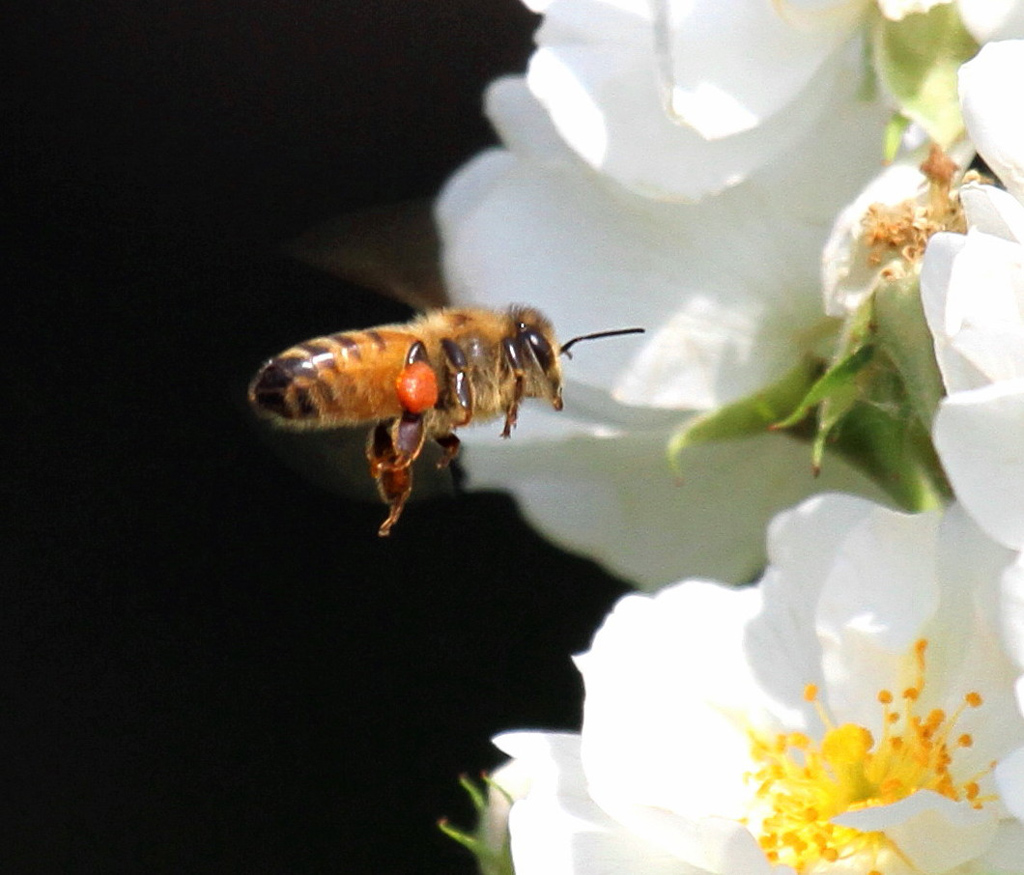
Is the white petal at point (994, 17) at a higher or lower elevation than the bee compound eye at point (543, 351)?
higher

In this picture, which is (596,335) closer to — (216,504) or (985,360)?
(985,360)

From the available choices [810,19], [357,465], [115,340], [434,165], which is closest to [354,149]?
[434,165]

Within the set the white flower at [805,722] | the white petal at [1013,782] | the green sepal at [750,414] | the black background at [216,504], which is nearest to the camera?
the white petal at [1013,782]

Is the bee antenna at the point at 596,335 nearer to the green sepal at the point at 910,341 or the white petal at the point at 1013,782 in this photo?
the green sepal at the point at 910,341

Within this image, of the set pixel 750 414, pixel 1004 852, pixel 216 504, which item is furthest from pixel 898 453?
pixel 216 504

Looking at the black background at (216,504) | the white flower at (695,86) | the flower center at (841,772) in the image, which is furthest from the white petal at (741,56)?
the black background at (216,504)

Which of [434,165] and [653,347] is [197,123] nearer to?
[434,165]

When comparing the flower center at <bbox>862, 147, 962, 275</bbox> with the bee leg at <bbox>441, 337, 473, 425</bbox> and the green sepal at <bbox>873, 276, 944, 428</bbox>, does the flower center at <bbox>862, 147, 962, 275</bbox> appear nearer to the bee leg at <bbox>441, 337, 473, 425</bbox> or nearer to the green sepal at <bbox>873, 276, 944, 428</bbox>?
the green sepal at <bbox>873, 276, 944, 428</bbox>

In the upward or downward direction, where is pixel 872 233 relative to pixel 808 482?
upward
